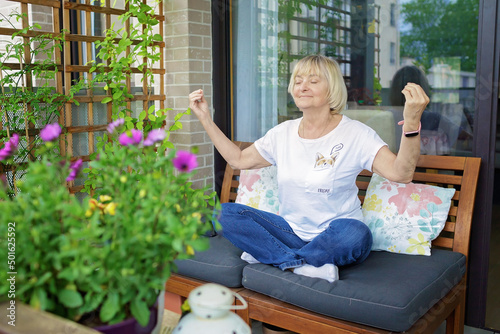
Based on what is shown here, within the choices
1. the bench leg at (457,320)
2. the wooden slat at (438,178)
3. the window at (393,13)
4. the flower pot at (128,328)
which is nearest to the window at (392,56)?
the window at (393,13)

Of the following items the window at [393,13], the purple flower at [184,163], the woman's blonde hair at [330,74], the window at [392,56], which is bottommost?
the purple flower at [184,163]

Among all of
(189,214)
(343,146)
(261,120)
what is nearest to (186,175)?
(189,214)

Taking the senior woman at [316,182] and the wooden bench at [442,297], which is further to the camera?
the senior woman at [316,182]

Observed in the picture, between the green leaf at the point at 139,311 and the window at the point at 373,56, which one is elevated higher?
the window at the point at 373,56

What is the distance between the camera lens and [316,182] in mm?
2115

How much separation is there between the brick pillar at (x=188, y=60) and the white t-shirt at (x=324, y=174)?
39.6 inches

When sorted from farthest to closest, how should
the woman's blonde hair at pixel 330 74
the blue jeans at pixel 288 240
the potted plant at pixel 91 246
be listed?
the woman's blonde hair at pixel 330 74 < the blue jeans at pixel 288 240 < the potted plant at pixel 91 246

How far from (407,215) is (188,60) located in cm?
156

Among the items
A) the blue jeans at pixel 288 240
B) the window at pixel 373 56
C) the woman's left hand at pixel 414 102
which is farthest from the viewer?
the window at pixel 373 56

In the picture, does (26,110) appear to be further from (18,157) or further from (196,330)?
(196,330)

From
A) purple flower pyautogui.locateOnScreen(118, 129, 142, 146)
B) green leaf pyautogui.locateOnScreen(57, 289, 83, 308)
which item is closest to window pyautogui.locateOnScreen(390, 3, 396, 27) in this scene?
purple flower pyautogui.locateOnScreen(118, 129, 142, 146)

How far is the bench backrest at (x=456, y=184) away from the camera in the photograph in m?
2.19

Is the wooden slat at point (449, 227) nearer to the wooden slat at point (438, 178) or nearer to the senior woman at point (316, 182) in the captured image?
the wooden slat at point (438, 178)

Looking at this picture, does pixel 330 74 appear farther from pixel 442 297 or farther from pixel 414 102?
pixel 442 297
